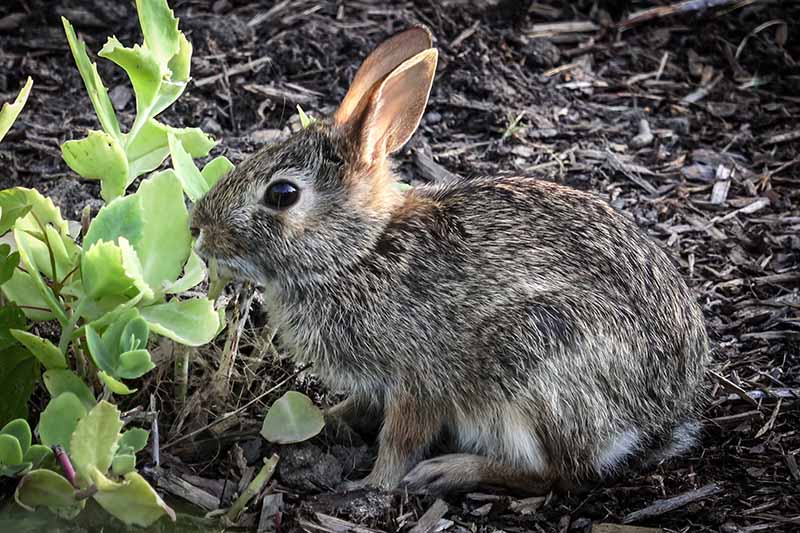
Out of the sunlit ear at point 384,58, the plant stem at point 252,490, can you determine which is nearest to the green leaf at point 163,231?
the plant stem at point 252,490

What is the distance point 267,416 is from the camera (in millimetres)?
4695

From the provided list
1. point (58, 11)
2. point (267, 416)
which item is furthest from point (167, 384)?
point (58, 11)

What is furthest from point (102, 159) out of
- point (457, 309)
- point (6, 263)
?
point (457, 309)

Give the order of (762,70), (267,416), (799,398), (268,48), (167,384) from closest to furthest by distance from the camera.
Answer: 1. (267,416)
2. (167,384)
3. (799,398)
4. (268,48)
5. (762,70)

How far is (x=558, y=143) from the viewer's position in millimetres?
7223

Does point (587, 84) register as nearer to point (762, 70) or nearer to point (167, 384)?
point (762, 70)

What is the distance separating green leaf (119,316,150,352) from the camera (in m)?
3.99

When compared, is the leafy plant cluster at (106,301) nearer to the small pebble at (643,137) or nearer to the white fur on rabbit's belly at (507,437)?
the white fur on rabbit's belly at (507,437)

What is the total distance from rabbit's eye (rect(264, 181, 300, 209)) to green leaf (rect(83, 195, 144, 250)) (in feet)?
2.51

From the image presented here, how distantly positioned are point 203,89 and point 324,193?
102 inches

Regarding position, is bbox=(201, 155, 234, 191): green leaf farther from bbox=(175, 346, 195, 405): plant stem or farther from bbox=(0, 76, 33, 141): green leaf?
bbox=(0, 76, 33, 141): green leaf

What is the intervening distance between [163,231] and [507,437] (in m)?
1.78

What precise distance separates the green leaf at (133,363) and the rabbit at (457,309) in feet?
2.83

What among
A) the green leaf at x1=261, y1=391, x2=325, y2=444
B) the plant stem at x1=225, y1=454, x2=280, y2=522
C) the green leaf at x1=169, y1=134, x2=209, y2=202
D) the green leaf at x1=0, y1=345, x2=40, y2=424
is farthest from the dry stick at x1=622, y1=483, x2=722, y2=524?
the green leaf at x1=0, y1=345, x2=40, y2=424
